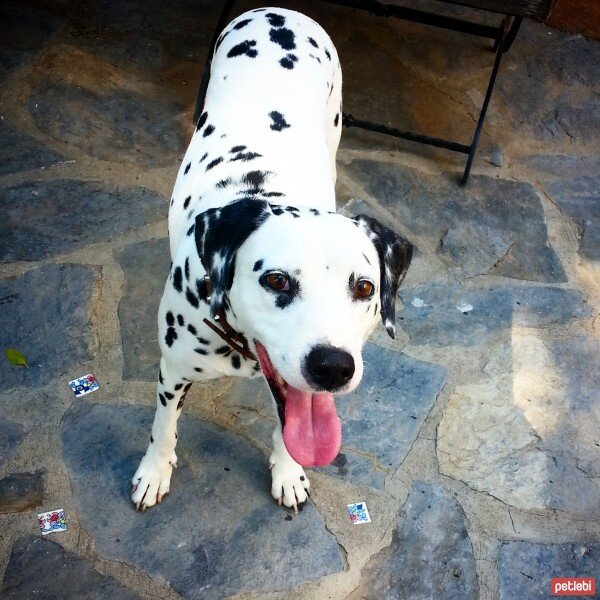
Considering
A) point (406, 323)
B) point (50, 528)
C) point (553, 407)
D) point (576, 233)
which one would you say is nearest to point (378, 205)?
point (406, 323)

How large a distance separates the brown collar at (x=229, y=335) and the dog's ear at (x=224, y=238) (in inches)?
2.6

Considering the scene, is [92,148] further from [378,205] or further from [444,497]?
[444,497]

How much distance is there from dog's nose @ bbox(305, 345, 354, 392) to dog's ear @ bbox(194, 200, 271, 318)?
0.41 metres

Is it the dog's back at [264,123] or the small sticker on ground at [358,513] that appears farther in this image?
the small sticker on ground at [358,513]

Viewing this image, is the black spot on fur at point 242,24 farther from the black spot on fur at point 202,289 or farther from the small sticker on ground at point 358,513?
the small sticker on ground at point 358,513

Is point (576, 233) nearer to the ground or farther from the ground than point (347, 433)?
farther from the ground

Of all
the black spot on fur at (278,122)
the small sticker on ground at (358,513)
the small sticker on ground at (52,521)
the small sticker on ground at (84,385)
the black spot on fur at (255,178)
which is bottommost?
the small sticker on ground at (52,521)

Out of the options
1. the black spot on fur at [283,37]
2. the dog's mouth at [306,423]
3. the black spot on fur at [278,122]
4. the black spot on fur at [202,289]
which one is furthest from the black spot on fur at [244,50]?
the dog's mouth at [306,423]

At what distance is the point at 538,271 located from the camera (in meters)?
4.39

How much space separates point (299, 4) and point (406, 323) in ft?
9.14

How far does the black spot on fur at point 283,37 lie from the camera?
3580mm

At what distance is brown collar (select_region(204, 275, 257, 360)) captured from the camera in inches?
102

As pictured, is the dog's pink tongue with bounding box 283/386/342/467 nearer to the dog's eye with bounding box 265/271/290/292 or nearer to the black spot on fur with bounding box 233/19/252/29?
the dog's eye with bounding box 265/271/290/292

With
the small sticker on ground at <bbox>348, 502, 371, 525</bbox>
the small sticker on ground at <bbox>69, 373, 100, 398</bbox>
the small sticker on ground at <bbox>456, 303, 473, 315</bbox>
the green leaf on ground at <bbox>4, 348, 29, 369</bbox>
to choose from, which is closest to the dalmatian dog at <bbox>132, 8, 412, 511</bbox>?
the small sticker on ground at <bbox>348, 502, 371, 525</bbox>
